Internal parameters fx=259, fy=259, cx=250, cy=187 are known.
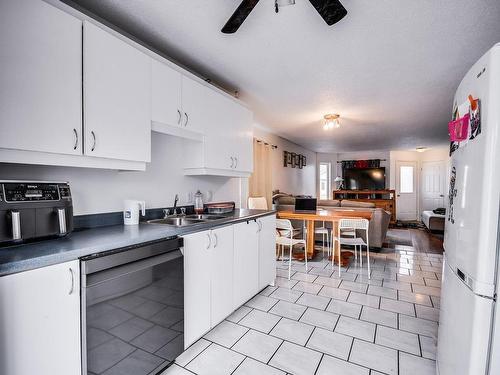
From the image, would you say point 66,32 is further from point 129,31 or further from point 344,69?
point 344,69

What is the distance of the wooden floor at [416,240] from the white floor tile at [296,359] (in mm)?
3754

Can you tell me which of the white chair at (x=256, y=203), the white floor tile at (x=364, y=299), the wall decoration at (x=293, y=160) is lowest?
the white floor tile at (x=364, y=299)

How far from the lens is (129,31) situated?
1943 mm

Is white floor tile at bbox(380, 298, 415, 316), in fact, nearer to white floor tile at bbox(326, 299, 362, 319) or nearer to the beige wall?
white floor tile at bbox(326, 299, 362, 319)

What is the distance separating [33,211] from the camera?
4.02 feet

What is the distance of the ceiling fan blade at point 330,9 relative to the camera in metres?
1.29

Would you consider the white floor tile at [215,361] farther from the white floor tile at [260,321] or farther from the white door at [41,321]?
the white door at [41,321]

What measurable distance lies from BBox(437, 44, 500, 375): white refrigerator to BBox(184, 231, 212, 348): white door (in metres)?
1.43

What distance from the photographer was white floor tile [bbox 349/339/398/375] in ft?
5.43

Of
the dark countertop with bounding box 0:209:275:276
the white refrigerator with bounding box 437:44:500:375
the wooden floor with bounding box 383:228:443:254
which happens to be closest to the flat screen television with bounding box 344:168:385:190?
the wooden floor with bounding box 383:228:443:254

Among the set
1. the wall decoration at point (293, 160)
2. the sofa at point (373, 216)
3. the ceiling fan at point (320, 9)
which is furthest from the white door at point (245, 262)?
the wall decoration at point (293, 160)

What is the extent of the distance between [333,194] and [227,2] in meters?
7.86

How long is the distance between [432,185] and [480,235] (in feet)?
27.6

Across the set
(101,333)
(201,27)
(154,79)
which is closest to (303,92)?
(201,27)
